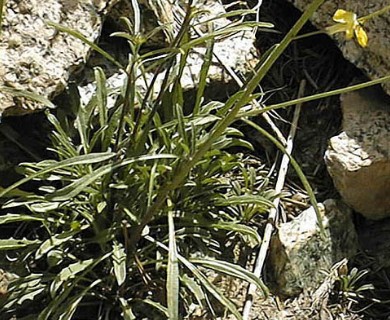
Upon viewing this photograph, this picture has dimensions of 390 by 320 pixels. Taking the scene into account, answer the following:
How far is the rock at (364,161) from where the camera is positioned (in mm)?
2383

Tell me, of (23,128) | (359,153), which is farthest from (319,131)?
(23,128)

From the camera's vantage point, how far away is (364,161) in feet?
7.80

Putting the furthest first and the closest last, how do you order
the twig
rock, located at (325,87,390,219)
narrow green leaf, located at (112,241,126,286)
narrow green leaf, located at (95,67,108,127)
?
1. rock, located at (325,87,390,219)
2. the twig
3. narrow green leaf, located at (95,67,108,127)
4. narrow green leaf, located at (112,241,126,286)

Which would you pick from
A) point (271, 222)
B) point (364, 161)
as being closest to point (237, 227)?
point (271, 222)

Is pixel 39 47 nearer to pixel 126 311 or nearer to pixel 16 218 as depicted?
pixel 16 218

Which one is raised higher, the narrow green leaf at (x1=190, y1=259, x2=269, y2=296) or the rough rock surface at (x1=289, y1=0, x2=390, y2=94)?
the rough rock surface at (x1=289, y1=0, x2=390, y2=94)

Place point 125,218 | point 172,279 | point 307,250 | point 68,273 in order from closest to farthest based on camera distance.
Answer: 1. point 172,279
2. point 68,273
3. point 125,218
4. point 307,250

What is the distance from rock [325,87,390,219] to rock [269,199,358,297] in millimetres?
84

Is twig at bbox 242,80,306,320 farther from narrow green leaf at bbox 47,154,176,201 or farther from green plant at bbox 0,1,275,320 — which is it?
narrow green leaf at bbox 47,154,176,201

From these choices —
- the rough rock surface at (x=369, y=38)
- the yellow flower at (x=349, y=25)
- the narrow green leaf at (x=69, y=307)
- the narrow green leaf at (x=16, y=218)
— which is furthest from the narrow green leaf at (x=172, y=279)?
the rough rock surface at (x=369, y=38)

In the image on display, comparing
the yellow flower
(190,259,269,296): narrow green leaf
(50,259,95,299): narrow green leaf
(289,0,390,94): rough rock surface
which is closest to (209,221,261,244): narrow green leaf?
(190,259,269,296): narrow green leaf

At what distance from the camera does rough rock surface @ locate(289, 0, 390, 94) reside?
97.6 inches

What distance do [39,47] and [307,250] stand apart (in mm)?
983

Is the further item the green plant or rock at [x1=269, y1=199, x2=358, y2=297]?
rock at [x1=269, y1=199, x2=358, y2=297]
